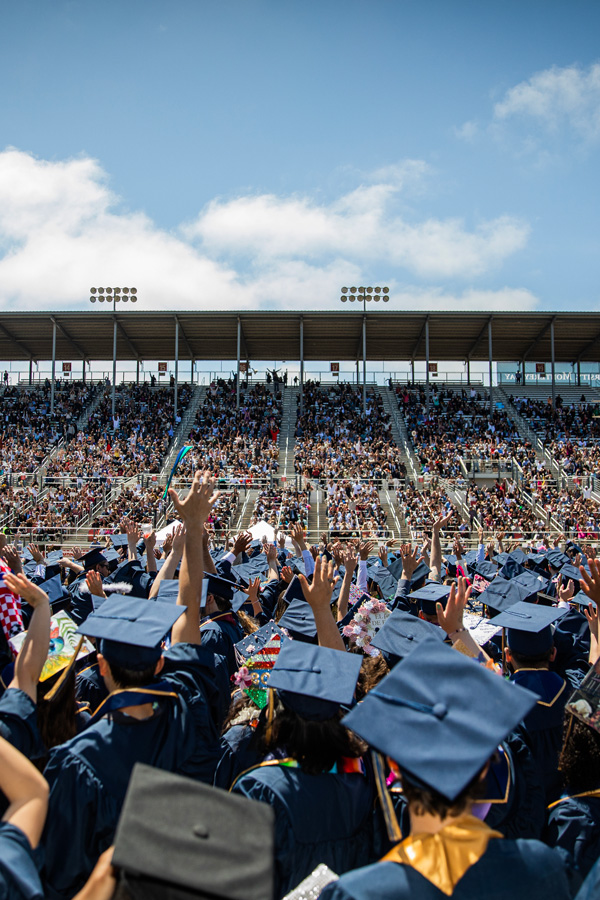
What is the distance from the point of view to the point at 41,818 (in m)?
1.75

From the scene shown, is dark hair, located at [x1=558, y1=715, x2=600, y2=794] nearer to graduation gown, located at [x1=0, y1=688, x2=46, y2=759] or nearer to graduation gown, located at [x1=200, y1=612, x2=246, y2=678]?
graduation gown, located at [x1=0, y1=688, x2=46, y2=759]

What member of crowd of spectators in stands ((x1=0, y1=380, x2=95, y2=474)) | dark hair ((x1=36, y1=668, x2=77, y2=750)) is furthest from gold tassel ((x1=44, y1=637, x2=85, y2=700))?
crowd of spectators in stands ((x1=0, y1=380, x2=95, y2=474))

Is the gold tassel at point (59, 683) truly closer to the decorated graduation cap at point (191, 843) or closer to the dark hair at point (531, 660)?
the decorated graduation cap at point (191, 843)

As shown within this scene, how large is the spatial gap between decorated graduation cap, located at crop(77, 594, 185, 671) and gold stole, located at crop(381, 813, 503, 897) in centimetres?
143

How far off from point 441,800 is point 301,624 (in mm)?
2603

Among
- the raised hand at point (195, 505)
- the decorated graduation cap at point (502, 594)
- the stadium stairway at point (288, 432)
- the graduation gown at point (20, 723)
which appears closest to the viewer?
the graduation gown at point (20, 723)

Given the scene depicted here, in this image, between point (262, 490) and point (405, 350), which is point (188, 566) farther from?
point (405, 350)

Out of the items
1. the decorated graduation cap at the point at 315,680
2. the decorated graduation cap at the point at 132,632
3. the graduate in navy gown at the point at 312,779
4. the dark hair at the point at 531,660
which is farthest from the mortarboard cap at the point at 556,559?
the decorated graduation cap at the point at 132,632

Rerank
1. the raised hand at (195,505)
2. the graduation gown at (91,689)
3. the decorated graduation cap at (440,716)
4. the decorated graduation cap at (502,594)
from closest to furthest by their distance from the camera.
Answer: the decorated graduation cap at (440,716), the raised hand at (195,505), the graduation gown at (91,689), the decorated graduation cap at (502,594)

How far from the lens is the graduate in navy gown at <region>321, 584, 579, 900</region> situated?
1.57 meters

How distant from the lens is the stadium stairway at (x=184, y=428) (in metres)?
27.8

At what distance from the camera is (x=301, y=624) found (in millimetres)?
4230

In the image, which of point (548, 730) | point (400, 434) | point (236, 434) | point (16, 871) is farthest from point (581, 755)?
point (400, 434)

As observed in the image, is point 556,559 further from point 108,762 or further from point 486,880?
point 486,880
